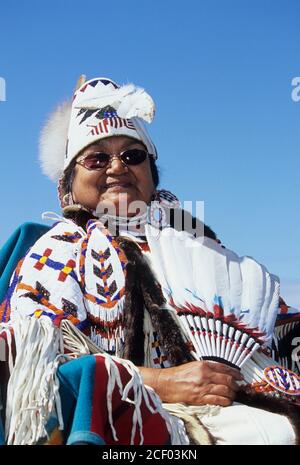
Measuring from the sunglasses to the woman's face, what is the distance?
0.02 m

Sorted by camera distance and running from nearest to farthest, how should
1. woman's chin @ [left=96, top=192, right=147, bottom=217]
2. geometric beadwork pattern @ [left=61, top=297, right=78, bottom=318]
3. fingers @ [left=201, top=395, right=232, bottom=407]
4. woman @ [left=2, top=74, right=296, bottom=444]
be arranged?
1. woman @ [left=2, top=74, right=296, bottom=444]
2. fingers @ [left=201, top=395, right=232, bottom=407]
3. geometric beadwork pattern @ [left=61, top=297, right=78, bottom=318]
4. woman's chin @ [left=96, top=192, right=147, bottom=217]

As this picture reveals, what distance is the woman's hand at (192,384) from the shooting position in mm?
2525

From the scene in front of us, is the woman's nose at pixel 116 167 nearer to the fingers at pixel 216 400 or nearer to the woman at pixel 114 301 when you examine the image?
the woman at pixel 114 301

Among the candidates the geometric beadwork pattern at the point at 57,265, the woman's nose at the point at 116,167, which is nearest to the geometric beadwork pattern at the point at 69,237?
the geometric beadwork pattern at the point at 57,265

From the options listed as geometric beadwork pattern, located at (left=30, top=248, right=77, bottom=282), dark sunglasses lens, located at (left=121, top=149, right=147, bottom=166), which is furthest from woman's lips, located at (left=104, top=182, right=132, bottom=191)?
geometric beadwork pattern, located at (left=30, top=248, right=77, bottom=282)

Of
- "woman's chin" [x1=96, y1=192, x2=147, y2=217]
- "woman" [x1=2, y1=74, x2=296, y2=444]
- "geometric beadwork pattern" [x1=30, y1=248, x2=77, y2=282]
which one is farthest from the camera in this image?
"woman's chin" [x1=96, y1=192, x2=147, y2=217]

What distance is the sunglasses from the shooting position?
330 cm

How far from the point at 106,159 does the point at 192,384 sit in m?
1.21

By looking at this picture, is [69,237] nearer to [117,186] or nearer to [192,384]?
[117,186]

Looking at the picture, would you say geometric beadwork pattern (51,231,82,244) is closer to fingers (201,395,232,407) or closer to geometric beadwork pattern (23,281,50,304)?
geometric beadwork pattern (23,281,50,304)

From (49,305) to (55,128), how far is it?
1277 mm

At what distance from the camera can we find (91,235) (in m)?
3.04
